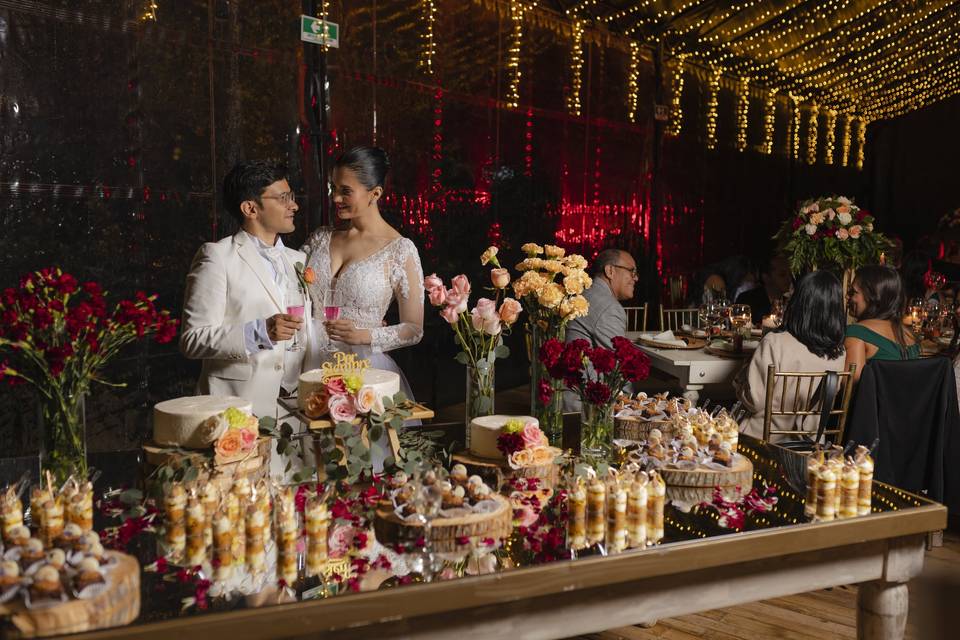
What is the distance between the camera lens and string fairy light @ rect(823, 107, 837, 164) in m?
11.3

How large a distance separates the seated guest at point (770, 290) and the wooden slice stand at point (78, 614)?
495 centimetres

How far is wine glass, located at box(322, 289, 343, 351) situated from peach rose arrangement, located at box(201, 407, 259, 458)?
0.66 meters

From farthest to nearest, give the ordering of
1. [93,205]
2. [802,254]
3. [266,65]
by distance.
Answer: [802,254], [266,65], [93,205]

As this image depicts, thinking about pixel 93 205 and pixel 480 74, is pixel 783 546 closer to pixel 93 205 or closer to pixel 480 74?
pixel 93 205

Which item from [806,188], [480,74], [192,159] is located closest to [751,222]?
[806,188]

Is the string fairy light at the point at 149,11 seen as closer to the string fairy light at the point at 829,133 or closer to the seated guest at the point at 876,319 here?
the seated guest at the point at 876,319

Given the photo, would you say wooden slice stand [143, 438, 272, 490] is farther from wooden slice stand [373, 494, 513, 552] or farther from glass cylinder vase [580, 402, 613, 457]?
glass cylinder vase [580, 402, 613, 457]

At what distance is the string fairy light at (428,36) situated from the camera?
19.0ft

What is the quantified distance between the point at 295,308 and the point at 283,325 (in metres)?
0.12

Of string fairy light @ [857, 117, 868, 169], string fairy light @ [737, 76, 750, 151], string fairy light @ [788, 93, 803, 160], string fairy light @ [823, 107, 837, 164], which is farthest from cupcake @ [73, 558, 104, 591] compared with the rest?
string fairy light @ [857, 117, 868, 169]

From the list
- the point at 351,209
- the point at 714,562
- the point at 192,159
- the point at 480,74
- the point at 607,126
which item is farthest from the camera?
the point at 607,126

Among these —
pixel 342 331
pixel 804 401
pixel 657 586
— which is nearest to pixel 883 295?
pixel 804 401

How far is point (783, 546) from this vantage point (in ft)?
5.62

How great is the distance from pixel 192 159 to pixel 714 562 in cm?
361
